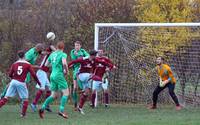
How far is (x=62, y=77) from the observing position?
16.2 meters

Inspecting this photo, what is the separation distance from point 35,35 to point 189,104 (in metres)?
9.92

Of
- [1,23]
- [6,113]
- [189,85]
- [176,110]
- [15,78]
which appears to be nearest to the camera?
[15,78]

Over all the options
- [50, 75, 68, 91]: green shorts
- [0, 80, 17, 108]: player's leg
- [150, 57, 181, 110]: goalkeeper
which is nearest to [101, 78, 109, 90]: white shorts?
[150, 57, 181, 110]: goalkeeper

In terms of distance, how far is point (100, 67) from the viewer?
19375 mm

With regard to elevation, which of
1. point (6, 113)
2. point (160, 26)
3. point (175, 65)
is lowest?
point (6, 113)

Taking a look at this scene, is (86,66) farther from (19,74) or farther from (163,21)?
(163,21)

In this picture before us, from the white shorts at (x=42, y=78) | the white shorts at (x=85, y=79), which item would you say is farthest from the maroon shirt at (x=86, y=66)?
the white shorts at (x=42, y=78)

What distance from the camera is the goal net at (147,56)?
21.5 meters

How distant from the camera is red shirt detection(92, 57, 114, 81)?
19109 millimetres

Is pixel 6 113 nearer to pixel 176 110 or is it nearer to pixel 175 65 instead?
pixel 176 110

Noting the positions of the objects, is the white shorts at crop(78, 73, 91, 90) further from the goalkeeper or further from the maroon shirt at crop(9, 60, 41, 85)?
the maroon shirt at crop(9, 60, 41, 85)

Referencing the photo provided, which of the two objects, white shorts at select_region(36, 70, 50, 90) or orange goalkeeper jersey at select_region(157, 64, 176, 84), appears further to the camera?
orange goalkeeper jersey at select_region(157, 64, 176, 84)

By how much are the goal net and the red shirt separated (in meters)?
2.04

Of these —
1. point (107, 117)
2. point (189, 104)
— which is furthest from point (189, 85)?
point (107, 117)
